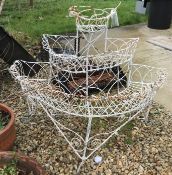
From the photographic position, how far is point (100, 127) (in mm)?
4309

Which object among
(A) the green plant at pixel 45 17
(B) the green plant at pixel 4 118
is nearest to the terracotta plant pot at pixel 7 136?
(B) the green plant at pixel 4 118

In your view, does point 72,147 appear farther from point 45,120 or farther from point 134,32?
point 134,32

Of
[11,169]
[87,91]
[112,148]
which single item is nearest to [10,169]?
[11,169]

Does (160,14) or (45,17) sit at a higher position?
(160,14)

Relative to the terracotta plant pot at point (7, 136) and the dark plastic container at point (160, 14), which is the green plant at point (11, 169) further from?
the dark plastic container at point (160, 14)

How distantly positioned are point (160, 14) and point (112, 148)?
193 inches

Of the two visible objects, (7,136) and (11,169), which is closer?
(11,169)

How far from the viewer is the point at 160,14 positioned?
827 centimetres

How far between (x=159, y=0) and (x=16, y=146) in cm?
531

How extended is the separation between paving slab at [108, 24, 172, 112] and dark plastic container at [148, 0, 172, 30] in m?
0.13

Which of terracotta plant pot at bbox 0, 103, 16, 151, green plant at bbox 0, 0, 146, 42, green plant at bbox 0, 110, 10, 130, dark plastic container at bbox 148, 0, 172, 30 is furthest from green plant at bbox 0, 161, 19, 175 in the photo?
dark plastic container at bbox 148, 0, 172, 30

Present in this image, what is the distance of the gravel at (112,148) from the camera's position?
3.78m

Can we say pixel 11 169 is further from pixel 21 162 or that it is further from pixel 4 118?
pixel 4 118

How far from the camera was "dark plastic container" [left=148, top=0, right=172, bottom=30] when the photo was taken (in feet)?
26.9
